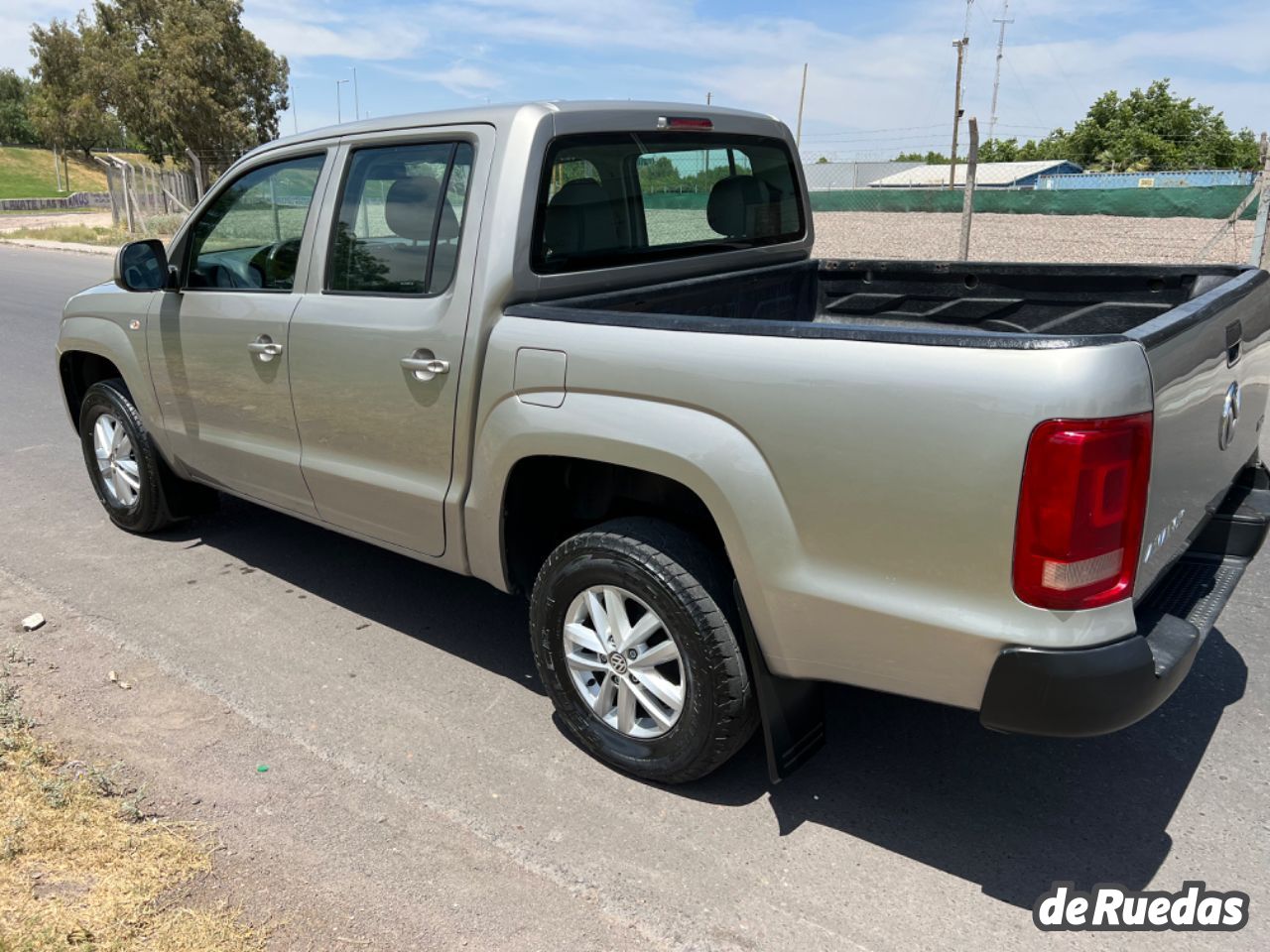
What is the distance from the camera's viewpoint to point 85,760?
3246 millimetres

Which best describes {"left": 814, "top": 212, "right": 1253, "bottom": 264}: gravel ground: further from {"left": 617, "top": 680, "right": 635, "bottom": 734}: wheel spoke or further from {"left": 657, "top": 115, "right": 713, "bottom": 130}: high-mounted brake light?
{"left": 617, "top": 680, "right": 635, "bottom": 734}: wheel spoke

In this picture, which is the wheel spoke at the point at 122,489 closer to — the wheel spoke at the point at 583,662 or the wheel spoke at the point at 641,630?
the wheel spoke at the point at 583,662

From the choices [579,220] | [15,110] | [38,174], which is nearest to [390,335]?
[579,220]

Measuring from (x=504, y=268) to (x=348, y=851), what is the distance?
1797 mm

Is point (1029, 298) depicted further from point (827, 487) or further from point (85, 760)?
point (85, 760)

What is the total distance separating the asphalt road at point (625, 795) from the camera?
258 cm

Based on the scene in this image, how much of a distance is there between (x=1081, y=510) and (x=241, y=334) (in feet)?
10.8

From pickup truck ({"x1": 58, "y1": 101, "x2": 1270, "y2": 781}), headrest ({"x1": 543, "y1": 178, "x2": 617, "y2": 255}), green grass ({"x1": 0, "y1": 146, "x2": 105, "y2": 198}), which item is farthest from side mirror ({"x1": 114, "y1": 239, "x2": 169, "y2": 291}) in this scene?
green grass ({"x1": 0, "y1": 146, "x2": 105, "y2": 198})

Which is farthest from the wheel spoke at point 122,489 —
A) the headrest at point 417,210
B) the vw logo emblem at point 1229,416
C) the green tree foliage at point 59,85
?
the green tree foliage at point 59,85

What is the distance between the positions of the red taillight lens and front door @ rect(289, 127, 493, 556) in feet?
6.09

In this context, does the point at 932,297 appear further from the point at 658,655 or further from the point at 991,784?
A: the point at 658,655

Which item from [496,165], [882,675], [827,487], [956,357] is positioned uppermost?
[496,165]

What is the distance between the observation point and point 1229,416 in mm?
2979

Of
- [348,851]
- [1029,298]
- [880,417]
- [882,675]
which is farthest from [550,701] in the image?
[1029,298]
